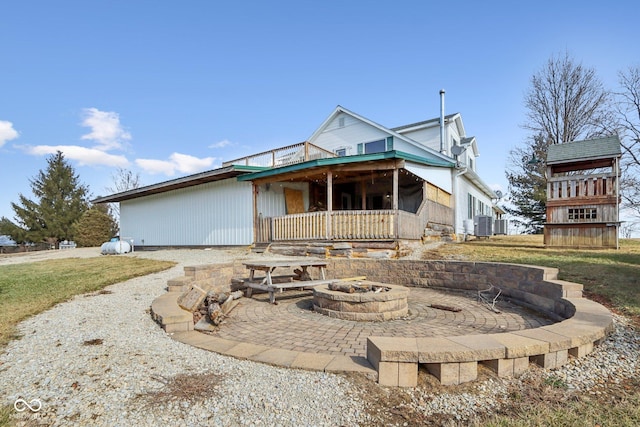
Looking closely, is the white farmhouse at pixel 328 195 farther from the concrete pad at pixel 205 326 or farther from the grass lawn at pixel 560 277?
the concrete pad at pixel 205 326

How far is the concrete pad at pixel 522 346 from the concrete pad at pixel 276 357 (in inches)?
74.9

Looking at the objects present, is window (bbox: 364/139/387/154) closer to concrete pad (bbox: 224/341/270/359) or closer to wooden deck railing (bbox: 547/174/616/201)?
wooden deck railing (bbox: 547/174/616/201)

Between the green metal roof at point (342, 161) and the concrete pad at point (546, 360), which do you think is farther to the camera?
the green metal roof at point (342, 161)

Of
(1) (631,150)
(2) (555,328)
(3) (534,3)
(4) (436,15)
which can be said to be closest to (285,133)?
(4) (436,15)

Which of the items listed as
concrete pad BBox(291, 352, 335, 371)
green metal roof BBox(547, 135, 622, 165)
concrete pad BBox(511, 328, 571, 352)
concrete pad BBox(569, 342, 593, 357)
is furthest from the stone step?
green metal roof BBox(547, 135, 622, 165)

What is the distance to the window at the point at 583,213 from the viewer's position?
10.7 metres

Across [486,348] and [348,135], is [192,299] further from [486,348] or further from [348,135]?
[348,135]

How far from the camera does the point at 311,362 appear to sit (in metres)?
2.94

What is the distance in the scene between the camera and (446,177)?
1464 centimetres

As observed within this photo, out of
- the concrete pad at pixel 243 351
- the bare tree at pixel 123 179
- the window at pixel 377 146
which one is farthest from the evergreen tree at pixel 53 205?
the concrete pad at pixel 243 351

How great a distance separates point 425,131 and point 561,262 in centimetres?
1169

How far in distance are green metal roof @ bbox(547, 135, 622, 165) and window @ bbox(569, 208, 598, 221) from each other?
5.70ft

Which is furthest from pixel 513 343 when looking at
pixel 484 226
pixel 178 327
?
pixel 484 226

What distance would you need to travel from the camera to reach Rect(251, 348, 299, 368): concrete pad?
9.70 ft
